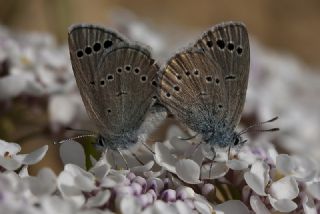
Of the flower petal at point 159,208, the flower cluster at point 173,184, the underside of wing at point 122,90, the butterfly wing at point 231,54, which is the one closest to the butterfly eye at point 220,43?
the butterfly wing at point 231,54

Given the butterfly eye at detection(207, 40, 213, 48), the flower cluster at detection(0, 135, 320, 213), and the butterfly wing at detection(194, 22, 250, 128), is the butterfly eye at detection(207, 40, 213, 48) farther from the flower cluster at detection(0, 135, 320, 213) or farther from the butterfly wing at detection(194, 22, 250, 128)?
the flower cluster at detection(0, 135, 320, 213)

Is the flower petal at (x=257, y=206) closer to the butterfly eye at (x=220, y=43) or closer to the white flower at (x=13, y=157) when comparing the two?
the butterfly eye at (x=220, y=43)

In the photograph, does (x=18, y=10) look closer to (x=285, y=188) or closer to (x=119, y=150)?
(x=119, y=150)

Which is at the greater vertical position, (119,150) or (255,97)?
(119,150)

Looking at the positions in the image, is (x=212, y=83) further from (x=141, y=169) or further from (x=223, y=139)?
(x=141, y=169)

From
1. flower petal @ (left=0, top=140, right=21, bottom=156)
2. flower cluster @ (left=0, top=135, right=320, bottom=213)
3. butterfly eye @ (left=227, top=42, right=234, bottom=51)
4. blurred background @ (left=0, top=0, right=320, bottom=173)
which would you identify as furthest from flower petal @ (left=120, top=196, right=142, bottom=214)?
blurred background @ (left=0, top=0, right=320, bottom=173)

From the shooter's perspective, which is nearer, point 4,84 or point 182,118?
point 182,118

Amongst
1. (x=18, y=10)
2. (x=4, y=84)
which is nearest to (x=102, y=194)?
(x=4, y=84)

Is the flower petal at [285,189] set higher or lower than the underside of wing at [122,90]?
lower

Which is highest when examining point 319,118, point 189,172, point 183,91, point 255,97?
point 183,91
